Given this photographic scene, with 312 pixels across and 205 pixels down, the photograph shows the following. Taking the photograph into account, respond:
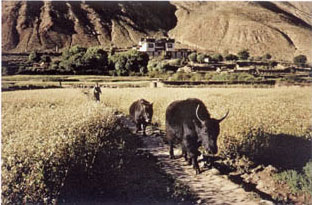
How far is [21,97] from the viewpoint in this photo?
18.3 feet

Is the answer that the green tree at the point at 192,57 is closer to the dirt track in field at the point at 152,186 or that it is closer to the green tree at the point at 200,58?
the green tree at the point at 200,58

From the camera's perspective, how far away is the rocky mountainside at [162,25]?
5762 millimetres

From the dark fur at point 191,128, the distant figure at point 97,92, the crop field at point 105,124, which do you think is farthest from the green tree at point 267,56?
the distant figure at point 97,92

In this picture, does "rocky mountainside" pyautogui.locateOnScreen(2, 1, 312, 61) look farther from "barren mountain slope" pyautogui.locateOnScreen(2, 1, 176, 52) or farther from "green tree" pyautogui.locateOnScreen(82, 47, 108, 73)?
"green tree" pyautogui.locateOnScreen(82, 47, 108, 73)

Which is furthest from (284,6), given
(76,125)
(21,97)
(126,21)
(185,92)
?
(21,97)

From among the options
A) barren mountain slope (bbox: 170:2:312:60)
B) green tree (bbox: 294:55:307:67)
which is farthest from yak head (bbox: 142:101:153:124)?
green tree (bbox: 294:55:307:67)

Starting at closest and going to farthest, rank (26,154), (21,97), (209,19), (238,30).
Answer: (26,154) → (21,97) → (209,19) → (238,30)

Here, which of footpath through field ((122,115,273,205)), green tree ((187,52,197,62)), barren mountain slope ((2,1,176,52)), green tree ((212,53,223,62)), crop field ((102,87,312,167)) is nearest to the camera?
footpath through field ((122,115,273,205))

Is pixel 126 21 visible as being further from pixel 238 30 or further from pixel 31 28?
pixel 238 30

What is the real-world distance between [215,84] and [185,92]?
3.17 feet

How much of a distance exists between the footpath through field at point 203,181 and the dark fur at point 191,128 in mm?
195

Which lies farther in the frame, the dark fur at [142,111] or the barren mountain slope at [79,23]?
the dark fur at [142,111]

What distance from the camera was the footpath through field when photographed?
17.3 feet

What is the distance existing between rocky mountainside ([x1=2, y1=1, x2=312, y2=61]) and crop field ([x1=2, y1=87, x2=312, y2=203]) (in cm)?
93
